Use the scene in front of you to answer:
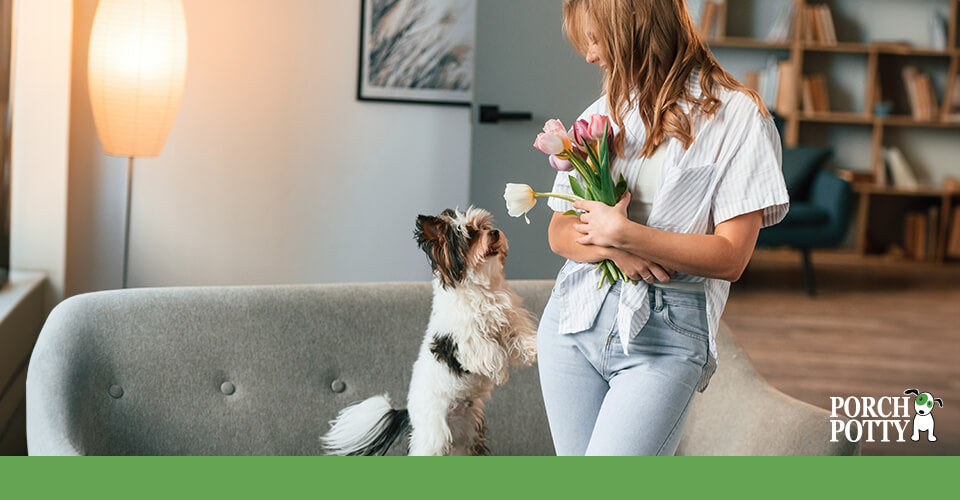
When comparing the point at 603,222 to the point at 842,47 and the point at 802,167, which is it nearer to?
the point at 802,167

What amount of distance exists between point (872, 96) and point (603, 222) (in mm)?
6065

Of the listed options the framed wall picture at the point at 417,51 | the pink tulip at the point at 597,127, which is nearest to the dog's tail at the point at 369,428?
the pink tulip at the point at 597,127

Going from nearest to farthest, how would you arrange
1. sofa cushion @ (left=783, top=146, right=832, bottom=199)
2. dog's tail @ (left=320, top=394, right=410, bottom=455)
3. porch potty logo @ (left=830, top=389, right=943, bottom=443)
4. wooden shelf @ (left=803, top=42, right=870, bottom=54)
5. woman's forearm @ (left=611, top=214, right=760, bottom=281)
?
woman's forearm @ (left=611, top=214, right=760, bottom=281)
dog's tail @ (left=320, top=394, right=410, bottom=455)
porch potty logo @ (left=830, top=389, right=943, bottom=443)
sofa cushion @ (left=783, top=146, right=832, bottom=199)
wooden shelf @ (left=803, top=42, right=870, bottom=54)

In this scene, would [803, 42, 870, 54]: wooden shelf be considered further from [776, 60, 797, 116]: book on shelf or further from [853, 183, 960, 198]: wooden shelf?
[853, 183, 960, 198]: wooden shelf

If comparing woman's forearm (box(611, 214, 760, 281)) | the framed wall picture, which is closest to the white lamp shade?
the framed wall picture

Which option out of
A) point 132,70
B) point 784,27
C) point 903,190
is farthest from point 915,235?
point 132,70

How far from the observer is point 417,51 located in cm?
342

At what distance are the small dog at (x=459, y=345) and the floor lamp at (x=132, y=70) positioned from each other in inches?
64.5

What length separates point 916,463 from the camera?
2.48 feet

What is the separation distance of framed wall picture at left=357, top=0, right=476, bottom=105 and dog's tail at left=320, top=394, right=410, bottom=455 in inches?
82.3

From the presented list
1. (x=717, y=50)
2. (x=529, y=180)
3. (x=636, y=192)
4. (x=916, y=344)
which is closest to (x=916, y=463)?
(x=636, y=192)

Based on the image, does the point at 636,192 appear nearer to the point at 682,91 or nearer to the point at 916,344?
the point at 682,91

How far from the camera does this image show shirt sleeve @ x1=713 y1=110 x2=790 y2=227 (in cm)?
113

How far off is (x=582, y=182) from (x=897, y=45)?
6005 mm
